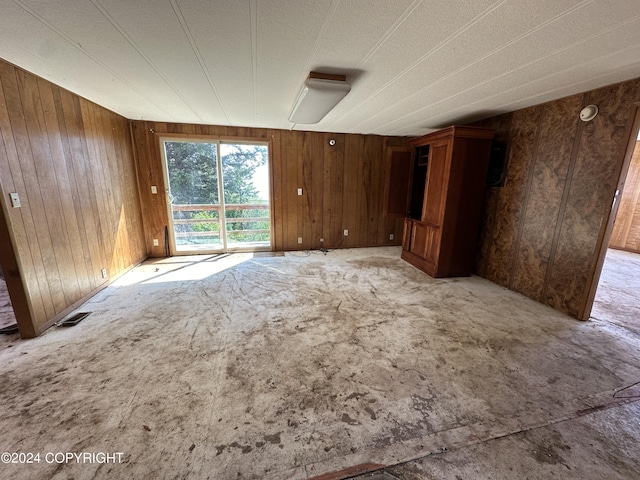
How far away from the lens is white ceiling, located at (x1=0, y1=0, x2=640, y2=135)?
141 cm

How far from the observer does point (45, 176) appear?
236cm

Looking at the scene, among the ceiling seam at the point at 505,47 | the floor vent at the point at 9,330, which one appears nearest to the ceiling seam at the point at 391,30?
the ceiling seam at the point at 505,47

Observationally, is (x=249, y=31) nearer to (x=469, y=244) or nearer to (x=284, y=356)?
(x=284, y=356)

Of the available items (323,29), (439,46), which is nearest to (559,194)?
(439,46)

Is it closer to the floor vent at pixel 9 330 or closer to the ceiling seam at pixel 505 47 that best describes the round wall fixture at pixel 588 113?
the ceiling seam at pixel 505 47

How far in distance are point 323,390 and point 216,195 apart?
3.97 meters

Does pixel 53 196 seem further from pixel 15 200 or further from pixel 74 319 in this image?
pixel 74 319

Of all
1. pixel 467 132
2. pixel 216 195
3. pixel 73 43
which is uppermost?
pixel 73 43

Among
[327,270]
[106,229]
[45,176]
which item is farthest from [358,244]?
[45,176]

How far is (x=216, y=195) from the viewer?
4613 millimetres

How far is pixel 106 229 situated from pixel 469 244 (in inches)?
201

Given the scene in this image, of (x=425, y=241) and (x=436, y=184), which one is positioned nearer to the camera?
(x=436, y=184)

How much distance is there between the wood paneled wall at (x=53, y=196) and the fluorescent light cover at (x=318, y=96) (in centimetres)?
241

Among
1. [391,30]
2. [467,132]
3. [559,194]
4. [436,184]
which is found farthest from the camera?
[436,184]
